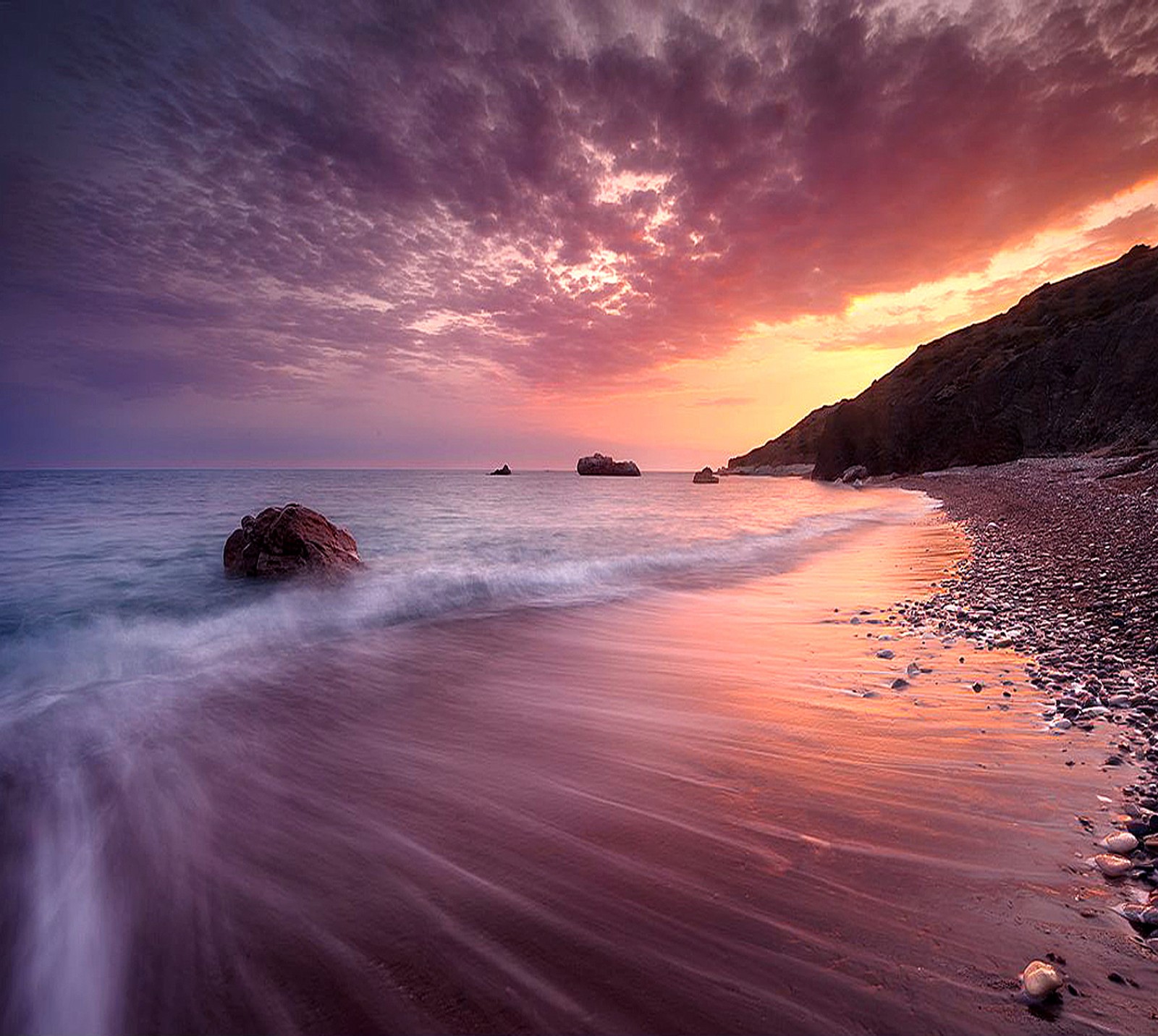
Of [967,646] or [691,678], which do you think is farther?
[967,646]

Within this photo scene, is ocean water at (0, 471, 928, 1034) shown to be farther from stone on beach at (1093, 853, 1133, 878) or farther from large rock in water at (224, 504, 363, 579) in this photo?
large rock in water at (224, 504, 363, 579)

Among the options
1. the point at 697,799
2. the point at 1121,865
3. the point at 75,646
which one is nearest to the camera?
the point at 1121,865

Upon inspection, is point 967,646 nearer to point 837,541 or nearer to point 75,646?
point 75,646

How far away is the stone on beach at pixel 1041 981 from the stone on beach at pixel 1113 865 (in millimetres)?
790

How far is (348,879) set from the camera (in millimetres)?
2506

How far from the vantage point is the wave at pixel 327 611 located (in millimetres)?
6043

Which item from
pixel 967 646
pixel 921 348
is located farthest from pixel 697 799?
pixel 921 348

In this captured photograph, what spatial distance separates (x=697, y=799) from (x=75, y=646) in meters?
Answer: 8.04

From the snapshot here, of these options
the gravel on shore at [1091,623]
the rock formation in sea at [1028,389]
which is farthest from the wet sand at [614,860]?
the rock formation in sea at [1028,389]

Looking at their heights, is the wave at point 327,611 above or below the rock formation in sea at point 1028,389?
below

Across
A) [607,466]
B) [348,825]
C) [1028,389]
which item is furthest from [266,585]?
[607,466]

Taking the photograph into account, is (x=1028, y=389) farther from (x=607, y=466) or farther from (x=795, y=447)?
(x=607, y=466)

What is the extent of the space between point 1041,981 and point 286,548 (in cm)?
1165

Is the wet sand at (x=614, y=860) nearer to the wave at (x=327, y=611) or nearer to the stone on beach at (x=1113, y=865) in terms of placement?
the stone on beach at (x=1113, y=865)
